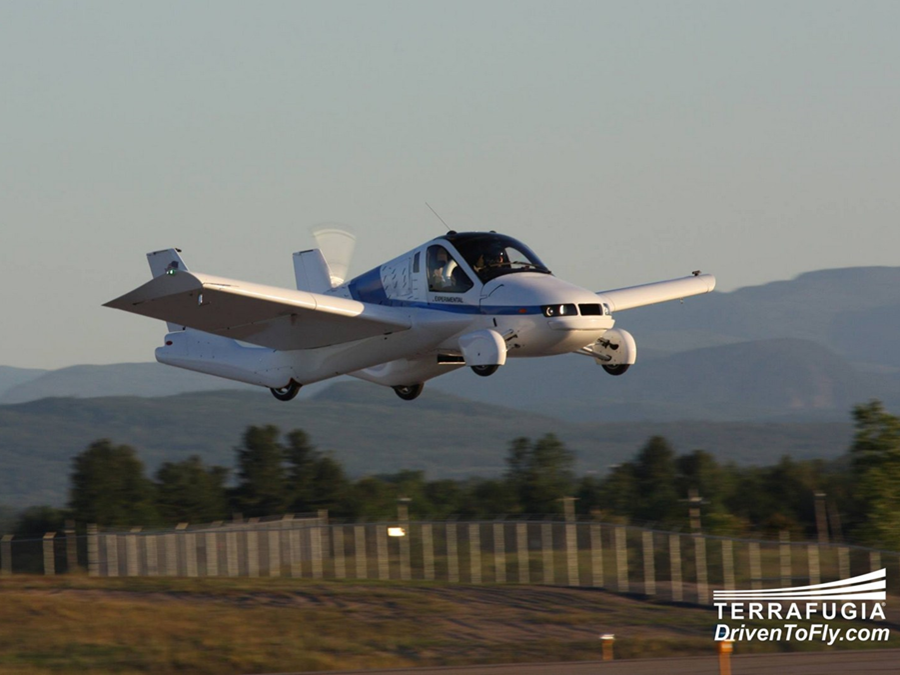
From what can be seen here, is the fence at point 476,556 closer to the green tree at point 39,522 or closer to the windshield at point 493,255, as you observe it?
the windshield at point 493,255

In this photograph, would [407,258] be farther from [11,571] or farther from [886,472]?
[886,472]

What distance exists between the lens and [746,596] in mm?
39781

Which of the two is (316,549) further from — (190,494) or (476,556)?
(190,494)

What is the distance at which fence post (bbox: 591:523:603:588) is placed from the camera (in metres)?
44.1

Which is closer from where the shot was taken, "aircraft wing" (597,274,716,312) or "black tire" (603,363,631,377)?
"black tire" (603,363,631,377)

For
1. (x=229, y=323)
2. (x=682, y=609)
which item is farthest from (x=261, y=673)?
(x=682, y=609)

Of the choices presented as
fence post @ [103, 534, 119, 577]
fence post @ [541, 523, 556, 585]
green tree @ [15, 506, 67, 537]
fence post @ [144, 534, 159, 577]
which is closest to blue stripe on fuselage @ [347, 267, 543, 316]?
fence post @ [541, 523, 556, 585]

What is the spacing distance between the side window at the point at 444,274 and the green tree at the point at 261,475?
285 feet

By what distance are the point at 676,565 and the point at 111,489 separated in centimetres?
7901

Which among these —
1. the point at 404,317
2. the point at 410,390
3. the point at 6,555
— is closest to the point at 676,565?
the point at 410,390

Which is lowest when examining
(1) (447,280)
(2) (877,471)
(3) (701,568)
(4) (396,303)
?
(3) (701,568)

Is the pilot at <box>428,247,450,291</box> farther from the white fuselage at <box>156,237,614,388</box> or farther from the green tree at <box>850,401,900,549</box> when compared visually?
the green tree at <box>850,401,900,549</box>

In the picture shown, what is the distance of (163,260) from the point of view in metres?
29.5

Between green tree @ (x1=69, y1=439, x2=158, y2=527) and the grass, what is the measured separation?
6619cm
